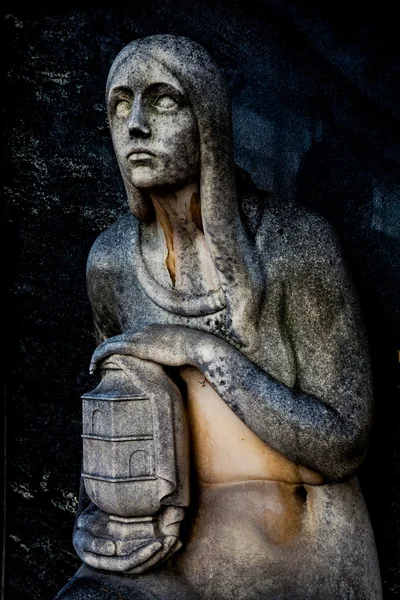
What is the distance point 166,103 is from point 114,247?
0.59m

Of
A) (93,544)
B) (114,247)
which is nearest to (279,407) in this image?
(93,544)

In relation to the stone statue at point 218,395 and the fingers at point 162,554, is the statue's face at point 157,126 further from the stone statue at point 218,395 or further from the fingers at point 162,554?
the fingers at point 162,554

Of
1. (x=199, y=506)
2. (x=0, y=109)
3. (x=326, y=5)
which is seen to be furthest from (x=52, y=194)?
(x=199, y=506)

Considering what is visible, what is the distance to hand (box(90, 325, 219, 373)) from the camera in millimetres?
3240

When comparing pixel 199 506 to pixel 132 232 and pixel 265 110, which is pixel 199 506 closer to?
pixel 132 232

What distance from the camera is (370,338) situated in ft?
12.7

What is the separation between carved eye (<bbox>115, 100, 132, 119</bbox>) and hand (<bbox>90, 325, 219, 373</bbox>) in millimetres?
620

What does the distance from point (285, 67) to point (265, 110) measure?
0.55 ft

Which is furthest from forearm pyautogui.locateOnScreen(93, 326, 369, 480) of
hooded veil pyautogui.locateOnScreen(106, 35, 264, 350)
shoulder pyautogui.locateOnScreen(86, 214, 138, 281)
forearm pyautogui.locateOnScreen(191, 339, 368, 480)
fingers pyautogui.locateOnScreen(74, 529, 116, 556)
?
fingers pyautogui.locateOnScreen(74, 529, 116, 556)

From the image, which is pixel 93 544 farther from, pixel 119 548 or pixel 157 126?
pixel 157 126

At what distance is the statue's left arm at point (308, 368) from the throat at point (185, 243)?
0.53 ft

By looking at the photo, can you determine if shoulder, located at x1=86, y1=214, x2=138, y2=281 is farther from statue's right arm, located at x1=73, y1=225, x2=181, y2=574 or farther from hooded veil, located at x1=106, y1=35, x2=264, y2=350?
hooded veil, located at x1=106, y1=35, x2=264, y2=350

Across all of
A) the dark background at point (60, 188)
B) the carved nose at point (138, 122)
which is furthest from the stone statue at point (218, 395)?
the dark background at point (60, 188)

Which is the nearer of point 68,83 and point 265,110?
point 265,110
